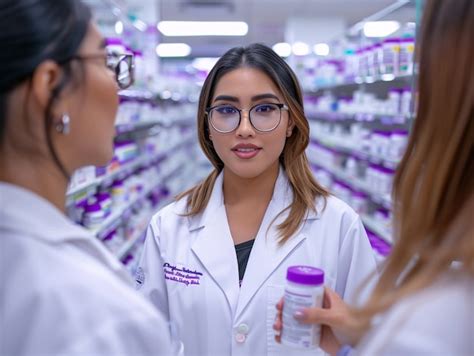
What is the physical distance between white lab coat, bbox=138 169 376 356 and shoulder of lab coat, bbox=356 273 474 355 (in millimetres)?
789

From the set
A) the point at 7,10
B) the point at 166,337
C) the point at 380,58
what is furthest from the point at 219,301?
the point at 380,58

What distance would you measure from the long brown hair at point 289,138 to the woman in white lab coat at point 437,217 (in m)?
0.79

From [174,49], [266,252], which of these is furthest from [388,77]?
[174,49]

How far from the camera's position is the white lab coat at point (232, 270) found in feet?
4.63

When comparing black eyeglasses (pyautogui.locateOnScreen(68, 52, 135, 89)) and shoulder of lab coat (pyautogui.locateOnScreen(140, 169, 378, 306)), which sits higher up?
black eyeglasses (pyautogui.locateOnScreen(68, 52, 135, 89))

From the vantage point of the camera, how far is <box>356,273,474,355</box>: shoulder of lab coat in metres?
0.60

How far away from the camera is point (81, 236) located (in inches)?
33.6

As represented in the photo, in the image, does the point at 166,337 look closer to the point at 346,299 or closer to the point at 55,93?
the point at 55,93

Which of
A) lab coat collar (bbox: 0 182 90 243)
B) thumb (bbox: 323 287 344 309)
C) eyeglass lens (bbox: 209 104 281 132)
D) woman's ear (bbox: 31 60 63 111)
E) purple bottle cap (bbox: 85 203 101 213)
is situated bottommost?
purple bottle cap (bbox: 85 203 101 213)

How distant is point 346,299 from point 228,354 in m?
0.42

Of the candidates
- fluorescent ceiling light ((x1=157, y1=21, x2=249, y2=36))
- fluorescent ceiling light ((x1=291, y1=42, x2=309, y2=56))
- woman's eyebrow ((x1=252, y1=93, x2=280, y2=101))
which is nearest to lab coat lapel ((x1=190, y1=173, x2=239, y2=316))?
woman's eyebrow ((x1=252, y1=93, x2=280, y2=101))

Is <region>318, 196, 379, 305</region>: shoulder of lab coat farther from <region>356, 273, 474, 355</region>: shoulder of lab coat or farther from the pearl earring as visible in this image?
the pearl earring

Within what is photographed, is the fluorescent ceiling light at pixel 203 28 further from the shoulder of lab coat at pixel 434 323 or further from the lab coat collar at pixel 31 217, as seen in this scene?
the shoulder of lab coat at pixel 434 323

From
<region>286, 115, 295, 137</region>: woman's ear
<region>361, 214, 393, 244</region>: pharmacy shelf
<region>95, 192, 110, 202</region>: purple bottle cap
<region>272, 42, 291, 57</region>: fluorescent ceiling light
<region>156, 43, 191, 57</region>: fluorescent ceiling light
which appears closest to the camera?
<region>286, 115, 295, 137</region>: woman's ear
